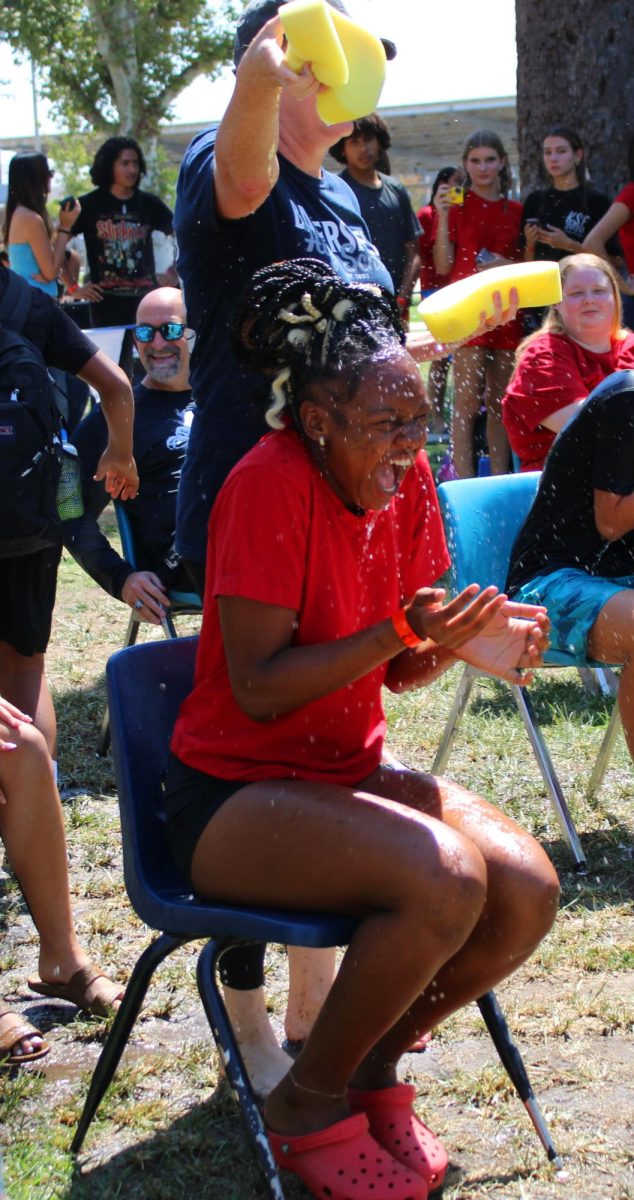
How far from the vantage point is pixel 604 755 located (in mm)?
4262

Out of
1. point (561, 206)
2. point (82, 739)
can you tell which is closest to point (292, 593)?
point (82, 739)

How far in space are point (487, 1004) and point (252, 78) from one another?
171cm

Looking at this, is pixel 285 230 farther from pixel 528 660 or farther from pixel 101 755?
pixel 101 755

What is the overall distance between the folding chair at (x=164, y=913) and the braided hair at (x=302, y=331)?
0.59m

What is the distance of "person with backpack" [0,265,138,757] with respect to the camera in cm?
313

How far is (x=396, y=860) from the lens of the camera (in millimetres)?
2188

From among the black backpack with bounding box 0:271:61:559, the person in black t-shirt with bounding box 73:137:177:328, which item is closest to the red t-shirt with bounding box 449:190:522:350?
the person in black t-shirt with bounding box 73:137:177:328

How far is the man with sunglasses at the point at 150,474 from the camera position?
465cm

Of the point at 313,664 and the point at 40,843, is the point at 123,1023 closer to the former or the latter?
the point at 40,843

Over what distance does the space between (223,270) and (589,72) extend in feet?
22.1

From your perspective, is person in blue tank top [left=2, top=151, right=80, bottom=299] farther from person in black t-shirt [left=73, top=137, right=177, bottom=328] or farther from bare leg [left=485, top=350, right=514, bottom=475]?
bare leg [left=485, top=350, right=514, bottom=475]

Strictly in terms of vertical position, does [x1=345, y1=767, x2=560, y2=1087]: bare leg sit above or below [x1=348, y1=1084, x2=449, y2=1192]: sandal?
above

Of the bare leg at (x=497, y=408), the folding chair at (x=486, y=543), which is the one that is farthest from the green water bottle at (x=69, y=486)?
the bare leg at (x=497, y=408)

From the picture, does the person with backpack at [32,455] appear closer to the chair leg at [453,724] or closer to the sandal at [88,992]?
the sandal at [88,992]
